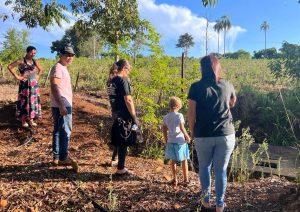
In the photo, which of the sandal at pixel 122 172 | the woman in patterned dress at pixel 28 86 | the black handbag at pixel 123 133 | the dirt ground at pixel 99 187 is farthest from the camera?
the woman in patterned dress at pixel 28 86

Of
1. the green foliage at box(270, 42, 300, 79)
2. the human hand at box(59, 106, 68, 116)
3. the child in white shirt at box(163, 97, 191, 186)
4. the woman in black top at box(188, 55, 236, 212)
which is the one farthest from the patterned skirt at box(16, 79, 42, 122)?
the green foliage at box(270, 42, 300, 79)

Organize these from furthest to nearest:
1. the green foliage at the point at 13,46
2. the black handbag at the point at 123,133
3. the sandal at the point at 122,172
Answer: the green foliage at the point at 13,46 < the sandal at the point at 122,172 < the black handbag at the point at 123,133

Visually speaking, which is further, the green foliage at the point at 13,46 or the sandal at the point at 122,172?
the green foliage at the point at 13,46

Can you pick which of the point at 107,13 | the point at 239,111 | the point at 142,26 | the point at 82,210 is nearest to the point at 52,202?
the point at 82,210

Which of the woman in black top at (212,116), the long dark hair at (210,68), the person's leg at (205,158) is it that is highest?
the long dark hair at (210,68)

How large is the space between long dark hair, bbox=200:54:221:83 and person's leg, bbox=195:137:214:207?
62cm

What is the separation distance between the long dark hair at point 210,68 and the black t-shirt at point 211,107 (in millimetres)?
50

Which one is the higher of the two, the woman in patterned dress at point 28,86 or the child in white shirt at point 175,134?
the woman in patterned dress at point 28,86

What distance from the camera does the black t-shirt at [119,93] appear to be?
4664mm

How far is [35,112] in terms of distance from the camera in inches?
287

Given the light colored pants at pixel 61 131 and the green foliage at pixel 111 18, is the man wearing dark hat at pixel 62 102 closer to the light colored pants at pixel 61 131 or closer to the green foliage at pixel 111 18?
the light colored pants at pixel 61 131

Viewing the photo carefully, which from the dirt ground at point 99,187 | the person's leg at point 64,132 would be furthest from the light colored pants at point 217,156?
the person's leg at point 64,132

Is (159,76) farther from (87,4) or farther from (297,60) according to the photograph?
(297,60)

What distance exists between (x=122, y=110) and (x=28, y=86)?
9.47ft
